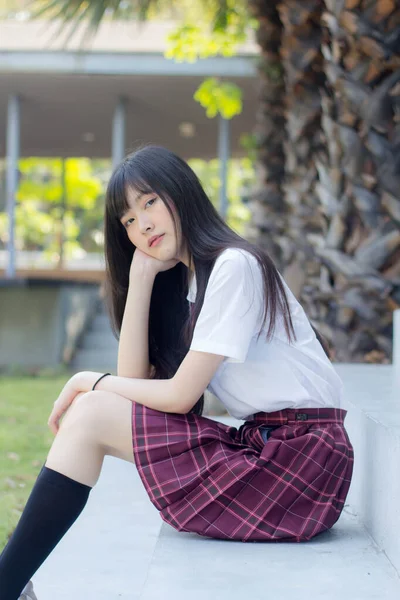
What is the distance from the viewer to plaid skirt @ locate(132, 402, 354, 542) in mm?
2057

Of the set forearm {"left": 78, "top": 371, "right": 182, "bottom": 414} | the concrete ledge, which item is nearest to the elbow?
forearm {"left": 78, "top": 371, "right": 182, "bottom": 414}

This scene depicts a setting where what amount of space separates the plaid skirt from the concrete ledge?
10cm

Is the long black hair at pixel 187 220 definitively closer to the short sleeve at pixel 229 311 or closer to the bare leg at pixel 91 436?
the short sleeve at pixel 229 311

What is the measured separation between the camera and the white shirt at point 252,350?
2016mm

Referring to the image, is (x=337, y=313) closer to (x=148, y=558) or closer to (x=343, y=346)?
(x=343, y=346)

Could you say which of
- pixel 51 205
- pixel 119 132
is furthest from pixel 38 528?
pixel 51 205

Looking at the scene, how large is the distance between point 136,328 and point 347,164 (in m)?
2.68

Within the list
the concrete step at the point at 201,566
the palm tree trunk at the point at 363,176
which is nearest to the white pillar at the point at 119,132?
the palm tree trunk at the point at 363,176

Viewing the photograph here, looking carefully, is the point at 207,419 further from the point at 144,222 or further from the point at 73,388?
the point at 144,222

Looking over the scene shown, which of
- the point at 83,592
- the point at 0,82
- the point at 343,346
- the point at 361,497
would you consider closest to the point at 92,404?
the point at 83,592

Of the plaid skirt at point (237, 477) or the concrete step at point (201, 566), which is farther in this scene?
the plaid skirt at point (237, 477)

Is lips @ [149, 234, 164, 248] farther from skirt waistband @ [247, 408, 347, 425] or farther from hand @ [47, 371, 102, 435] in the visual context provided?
skirt waistband @ [247, 408, 347, 425]

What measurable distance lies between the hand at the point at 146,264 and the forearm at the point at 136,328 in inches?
0.5

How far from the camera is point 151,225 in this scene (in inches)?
87.3
